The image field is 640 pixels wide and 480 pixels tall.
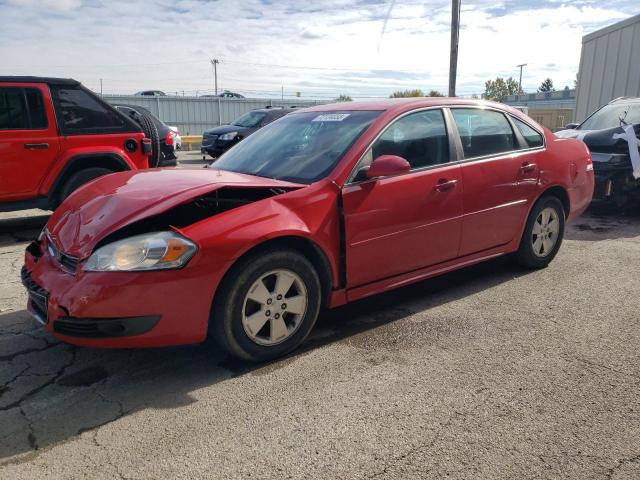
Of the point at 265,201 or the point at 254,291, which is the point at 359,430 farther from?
the point at 265,201

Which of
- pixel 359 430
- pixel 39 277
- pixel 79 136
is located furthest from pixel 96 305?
pixel 79 136

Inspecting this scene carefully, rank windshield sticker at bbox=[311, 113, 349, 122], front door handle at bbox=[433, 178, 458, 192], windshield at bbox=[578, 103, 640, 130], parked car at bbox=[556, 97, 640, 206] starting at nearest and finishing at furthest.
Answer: front door handle at bbox=[433, 178, 458, 192] < windshield sticker at bbox=[311, 113, 349, 122] < parked car at bbox=[556, 97, 640, 206] < windshield at bbox=[578, 103, 640, 130]

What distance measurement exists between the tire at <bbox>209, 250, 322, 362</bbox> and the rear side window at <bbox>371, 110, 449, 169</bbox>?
106 cm

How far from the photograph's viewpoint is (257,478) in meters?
2.32

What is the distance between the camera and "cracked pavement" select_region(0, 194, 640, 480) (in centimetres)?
242

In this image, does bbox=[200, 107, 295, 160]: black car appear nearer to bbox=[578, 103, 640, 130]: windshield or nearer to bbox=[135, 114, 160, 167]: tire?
bbox=[135, 114, 160, 167]: tire

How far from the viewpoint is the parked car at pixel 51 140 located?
6285 millimetres

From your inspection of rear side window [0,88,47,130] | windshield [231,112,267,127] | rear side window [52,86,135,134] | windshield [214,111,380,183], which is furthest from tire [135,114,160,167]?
windshield [231,112,267,127]

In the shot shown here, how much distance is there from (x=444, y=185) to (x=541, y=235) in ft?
5.09

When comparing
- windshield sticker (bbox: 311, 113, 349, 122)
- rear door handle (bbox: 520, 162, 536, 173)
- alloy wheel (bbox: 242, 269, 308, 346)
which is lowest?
alloy wheel (bbox: 242, 269, 308, 346)

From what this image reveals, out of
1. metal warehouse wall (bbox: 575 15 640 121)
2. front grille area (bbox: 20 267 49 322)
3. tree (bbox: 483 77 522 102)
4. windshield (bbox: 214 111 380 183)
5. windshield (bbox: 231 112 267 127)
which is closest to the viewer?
front grille area (bbox: 20 267 49 322)

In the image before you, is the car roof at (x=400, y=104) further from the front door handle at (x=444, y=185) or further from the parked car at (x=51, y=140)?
the parked car at (x=51, y=140)

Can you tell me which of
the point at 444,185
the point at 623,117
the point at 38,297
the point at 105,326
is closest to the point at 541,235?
the point at 444,185

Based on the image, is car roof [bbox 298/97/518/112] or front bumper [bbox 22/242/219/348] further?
car roof [bbox 298/97/518/112]
